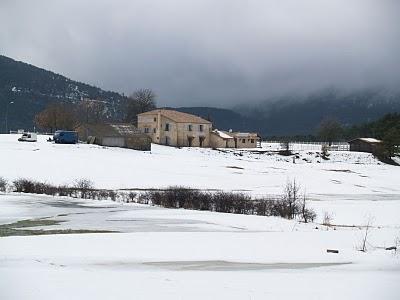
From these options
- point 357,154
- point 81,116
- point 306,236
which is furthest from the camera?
point 81,116

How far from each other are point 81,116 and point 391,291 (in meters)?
136

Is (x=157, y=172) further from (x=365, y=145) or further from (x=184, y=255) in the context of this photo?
(x=365, y=145)

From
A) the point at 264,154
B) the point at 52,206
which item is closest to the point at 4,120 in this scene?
the point at 264,154

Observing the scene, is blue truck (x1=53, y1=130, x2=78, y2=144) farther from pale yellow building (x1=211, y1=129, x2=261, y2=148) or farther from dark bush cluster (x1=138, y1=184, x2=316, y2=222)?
dark bush cluster (x1=138, y1=184, x2=316, y2=222)

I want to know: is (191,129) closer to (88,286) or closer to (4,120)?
(4,120)

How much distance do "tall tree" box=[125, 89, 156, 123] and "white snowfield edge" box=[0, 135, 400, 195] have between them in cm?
5369

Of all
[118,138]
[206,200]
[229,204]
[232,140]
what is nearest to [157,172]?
[206,200]

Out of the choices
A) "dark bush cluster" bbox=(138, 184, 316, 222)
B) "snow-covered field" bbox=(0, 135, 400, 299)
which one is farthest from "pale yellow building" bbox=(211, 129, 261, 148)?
"dark bush cluster" bbox=(138, 184, 316, 222)

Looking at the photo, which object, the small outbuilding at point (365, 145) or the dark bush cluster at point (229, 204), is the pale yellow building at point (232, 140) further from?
the dark bush cluster at point (229, 204)

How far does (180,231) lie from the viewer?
2061cm

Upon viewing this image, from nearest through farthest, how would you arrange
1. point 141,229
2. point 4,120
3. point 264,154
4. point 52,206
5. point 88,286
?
point 88,286, point 141,229, point 52,206, point 264,154, point 4,120

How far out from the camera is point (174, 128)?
4183 inches

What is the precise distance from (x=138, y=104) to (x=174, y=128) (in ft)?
116

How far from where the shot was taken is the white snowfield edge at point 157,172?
52.4 metres
